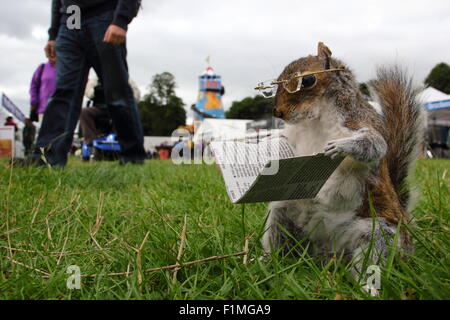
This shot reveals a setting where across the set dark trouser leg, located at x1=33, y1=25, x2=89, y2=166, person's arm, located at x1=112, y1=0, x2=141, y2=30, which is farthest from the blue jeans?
person's arm, located at x1=112, y1=0, x2=141, y2=30

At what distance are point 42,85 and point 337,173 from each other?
3085 mm

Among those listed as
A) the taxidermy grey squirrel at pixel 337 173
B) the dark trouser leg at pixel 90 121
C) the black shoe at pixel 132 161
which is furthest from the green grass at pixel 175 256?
the dark trouser leg at pixel 90 121

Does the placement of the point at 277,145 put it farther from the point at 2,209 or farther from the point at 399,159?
the point at 2,209

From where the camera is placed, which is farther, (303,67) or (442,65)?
(442,65)

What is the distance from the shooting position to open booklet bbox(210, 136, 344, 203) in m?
0.58

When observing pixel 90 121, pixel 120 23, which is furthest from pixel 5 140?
pixel 120 23

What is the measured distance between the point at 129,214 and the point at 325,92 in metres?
0.67

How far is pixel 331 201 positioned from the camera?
70 centimetres

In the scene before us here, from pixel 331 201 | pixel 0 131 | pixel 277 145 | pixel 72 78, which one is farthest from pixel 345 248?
pixel 0 131

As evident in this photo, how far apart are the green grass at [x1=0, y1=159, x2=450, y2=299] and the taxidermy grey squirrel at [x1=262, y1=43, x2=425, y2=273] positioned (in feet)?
0.14

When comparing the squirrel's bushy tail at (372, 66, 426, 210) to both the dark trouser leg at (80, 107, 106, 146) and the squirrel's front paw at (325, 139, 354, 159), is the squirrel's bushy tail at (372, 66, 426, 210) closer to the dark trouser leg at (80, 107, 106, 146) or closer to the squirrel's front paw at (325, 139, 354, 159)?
the squirrel's front paw at (325, 139, 354, 159)

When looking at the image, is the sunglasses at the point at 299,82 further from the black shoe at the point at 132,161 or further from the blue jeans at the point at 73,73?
Answer: the black shoe at the point at 132,161

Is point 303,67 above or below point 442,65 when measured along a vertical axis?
below
